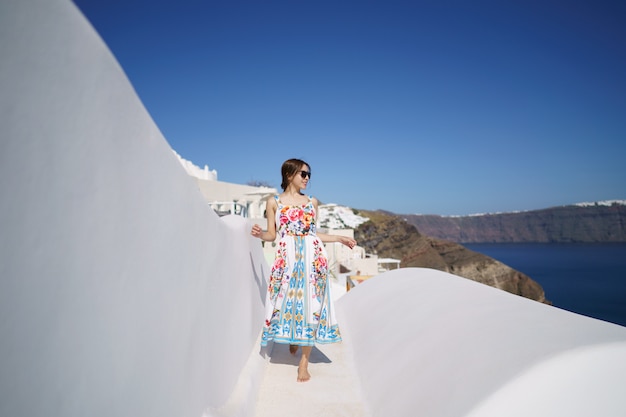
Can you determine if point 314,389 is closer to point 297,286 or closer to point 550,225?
point 297,286

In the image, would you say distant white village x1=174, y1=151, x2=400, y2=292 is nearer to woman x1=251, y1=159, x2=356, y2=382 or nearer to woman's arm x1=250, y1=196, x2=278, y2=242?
woman's arm x1=250, y1=196, x2=278, y2=242

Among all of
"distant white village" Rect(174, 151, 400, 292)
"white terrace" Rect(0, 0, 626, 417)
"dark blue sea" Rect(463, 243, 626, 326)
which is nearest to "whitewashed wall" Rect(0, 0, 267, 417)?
"white terrace" Rect(0, 0, 626, 417)

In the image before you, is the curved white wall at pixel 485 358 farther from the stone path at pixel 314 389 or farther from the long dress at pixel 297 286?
the long dress at pixel 297 286

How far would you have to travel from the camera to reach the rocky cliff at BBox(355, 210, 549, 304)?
109 feet

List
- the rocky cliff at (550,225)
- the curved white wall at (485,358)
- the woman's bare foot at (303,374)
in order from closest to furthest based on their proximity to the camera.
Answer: the curved white wall at (485,358), the woman's bare foot at (303,374), the rocky cliff at (550,225)

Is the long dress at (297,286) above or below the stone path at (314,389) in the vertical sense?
above

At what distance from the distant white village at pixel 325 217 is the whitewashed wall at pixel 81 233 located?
5.86 ft

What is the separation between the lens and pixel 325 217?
40.0 meters

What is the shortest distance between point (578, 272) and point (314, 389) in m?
76.3

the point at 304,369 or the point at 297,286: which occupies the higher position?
the point at 297,286

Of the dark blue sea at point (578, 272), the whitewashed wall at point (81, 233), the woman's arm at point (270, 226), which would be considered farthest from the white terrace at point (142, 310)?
the dark blue sea at point (578, 272)

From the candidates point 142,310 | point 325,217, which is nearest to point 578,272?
point 325,217

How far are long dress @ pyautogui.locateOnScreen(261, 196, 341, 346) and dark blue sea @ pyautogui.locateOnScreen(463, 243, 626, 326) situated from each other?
35361mm

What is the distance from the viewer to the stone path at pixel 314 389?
2.17 meters
